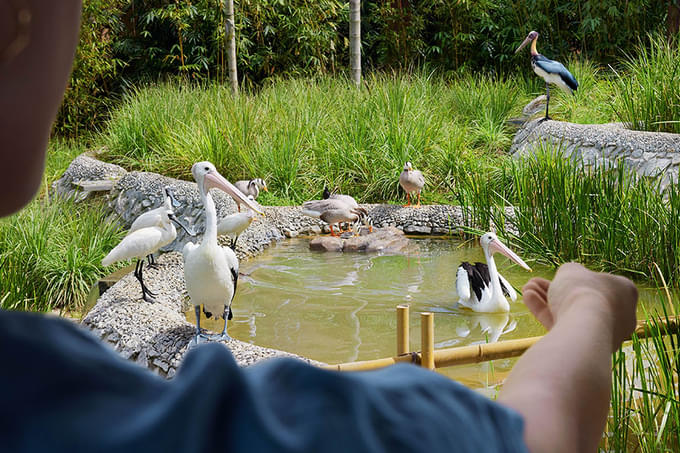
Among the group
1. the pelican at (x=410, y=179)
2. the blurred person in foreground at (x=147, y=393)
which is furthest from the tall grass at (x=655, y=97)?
the blurred person in foreground at (x=147, y=393)

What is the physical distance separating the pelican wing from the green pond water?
581 mm

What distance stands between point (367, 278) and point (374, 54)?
1074cm

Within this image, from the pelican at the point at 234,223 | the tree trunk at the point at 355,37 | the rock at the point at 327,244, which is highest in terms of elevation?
the tree trunk at the point at 355,37

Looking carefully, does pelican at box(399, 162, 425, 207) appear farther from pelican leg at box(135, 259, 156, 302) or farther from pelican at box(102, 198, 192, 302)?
pelican leg at box(135, 259, 156, 302)

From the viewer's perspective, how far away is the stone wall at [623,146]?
6.08 m

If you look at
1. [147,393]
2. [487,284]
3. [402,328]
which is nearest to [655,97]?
[487,284]

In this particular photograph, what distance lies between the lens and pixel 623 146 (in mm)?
6488

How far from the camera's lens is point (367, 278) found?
17.2 ft

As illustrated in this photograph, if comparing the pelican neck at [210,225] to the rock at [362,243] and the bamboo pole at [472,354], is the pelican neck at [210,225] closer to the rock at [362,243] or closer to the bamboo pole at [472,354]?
the bamboo pole at [472,354]

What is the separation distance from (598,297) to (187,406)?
358 millimetres

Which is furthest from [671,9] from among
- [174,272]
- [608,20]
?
[174,272]

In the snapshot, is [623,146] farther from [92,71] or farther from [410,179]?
[92,71]

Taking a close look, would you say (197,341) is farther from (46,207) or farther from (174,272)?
(46,207)

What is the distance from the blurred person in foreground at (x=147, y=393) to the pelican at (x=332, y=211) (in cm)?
575
